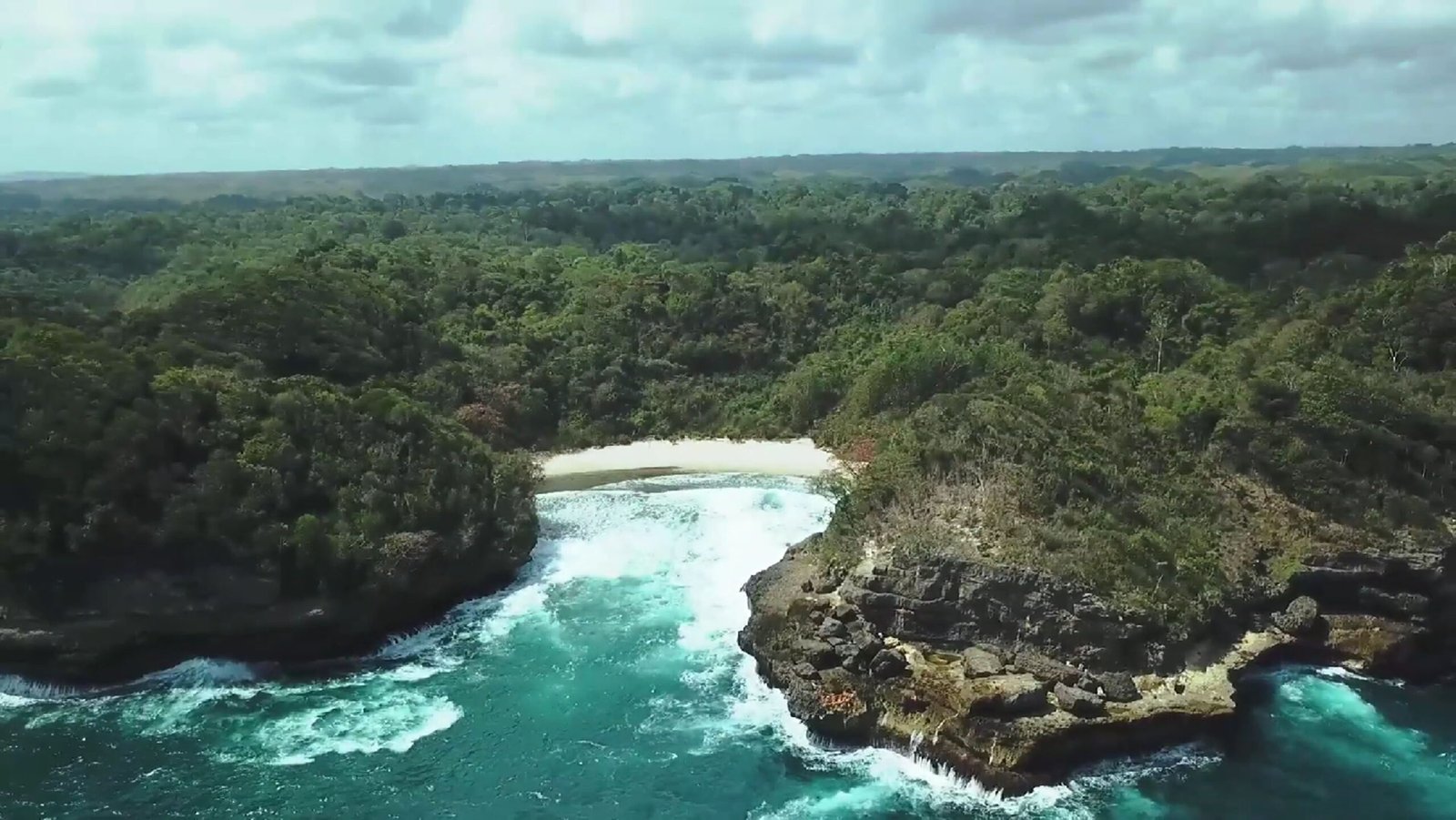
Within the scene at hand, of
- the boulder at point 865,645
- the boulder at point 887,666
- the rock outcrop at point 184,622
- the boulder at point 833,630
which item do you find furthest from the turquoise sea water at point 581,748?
the boulder at point 865,645

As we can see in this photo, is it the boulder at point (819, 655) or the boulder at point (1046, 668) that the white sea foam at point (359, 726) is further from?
the boulder at point (1046, 668)

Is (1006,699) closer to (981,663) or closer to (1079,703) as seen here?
(1079,703)

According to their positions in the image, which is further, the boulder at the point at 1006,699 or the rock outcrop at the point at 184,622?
the rock outcrop at the point at 184,622

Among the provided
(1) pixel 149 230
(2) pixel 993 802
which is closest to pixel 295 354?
(2) pixel 993 802

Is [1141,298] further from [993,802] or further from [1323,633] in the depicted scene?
Answer: [993,802]

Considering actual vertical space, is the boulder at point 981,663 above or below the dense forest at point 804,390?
below

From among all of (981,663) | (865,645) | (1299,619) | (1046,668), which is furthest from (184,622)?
(1299,619)
